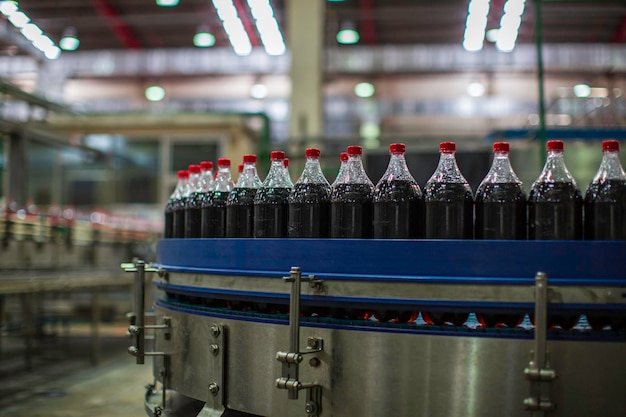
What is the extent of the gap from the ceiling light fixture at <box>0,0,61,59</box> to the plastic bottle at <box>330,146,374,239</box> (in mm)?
8007

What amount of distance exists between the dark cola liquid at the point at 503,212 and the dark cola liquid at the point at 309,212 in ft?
1.53

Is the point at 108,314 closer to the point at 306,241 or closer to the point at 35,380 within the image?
the point at 35,380

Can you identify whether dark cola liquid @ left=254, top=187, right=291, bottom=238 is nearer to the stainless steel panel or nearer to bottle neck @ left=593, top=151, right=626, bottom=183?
the stainless steel panel

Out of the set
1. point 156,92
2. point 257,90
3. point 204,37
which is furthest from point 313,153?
point 156,92

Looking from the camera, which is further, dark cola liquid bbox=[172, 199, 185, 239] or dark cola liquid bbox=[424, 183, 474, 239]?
dark cola liquid bbox=[172, 199, 185, 239]

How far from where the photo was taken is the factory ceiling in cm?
1085

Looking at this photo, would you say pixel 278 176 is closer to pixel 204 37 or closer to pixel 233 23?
pixel 233 23

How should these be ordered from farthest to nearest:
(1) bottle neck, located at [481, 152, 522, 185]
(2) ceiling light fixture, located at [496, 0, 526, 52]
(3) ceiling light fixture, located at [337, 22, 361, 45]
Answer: (3) ceiling light fixture, located at [337, 22, 361, 45] → (2) ceiling light fixture, located at [496, 0, 526, 52] → (1) bottle neck, located at [481, 152, 522, 185]

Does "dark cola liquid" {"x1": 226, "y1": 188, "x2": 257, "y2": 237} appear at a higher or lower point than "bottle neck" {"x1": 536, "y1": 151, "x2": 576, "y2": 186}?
lower

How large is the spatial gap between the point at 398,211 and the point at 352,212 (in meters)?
0.14

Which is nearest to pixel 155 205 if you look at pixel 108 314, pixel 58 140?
pixel 108 314

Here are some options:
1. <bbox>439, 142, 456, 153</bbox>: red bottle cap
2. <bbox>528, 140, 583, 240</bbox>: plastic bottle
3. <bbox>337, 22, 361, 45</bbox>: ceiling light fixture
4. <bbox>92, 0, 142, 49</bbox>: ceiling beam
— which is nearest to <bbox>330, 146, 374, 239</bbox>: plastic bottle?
<bbox>439, 142, 456, 153</bbox>: red bottle cap

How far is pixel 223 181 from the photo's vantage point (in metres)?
2.37

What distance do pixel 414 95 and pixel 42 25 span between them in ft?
23.1
